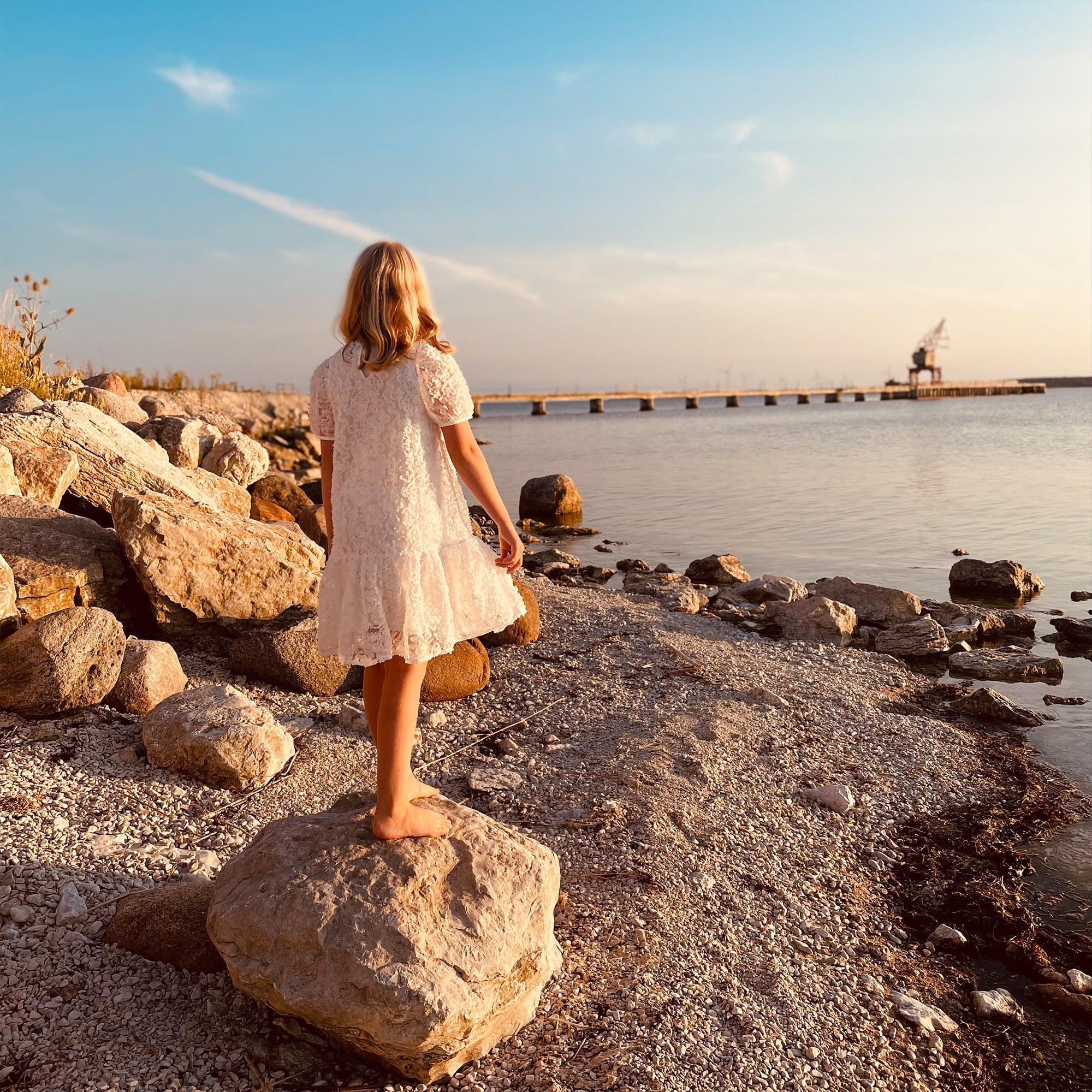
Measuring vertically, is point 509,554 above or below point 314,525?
above

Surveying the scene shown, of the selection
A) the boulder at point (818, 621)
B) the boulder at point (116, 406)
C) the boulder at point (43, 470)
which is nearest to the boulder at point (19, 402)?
the boulder at point (43, 470)

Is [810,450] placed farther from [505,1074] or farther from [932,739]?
[505,1074]

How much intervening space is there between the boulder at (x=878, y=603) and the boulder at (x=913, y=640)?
594mm

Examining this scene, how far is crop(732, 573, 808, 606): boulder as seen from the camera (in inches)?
438

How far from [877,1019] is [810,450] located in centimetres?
3758

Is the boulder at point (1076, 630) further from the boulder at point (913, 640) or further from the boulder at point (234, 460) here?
the boulder at point (234, 460)

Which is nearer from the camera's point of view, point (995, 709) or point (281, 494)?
point (995, 709)

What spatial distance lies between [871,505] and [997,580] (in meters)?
9.34

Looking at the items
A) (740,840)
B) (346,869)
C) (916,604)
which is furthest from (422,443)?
(916,604)

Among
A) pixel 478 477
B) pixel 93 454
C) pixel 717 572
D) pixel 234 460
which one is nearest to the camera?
pixel 478 477

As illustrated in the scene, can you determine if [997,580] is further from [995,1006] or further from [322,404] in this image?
[322,404]

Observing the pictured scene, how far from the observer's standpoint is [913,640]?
9508mm

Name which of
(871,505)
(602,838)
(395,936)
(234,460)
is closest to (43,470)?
(234,460)

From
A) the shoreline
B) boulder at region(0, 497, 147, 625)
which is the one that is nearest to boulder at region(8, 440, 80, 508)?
boulder at region(0, 497, 147, 625)
